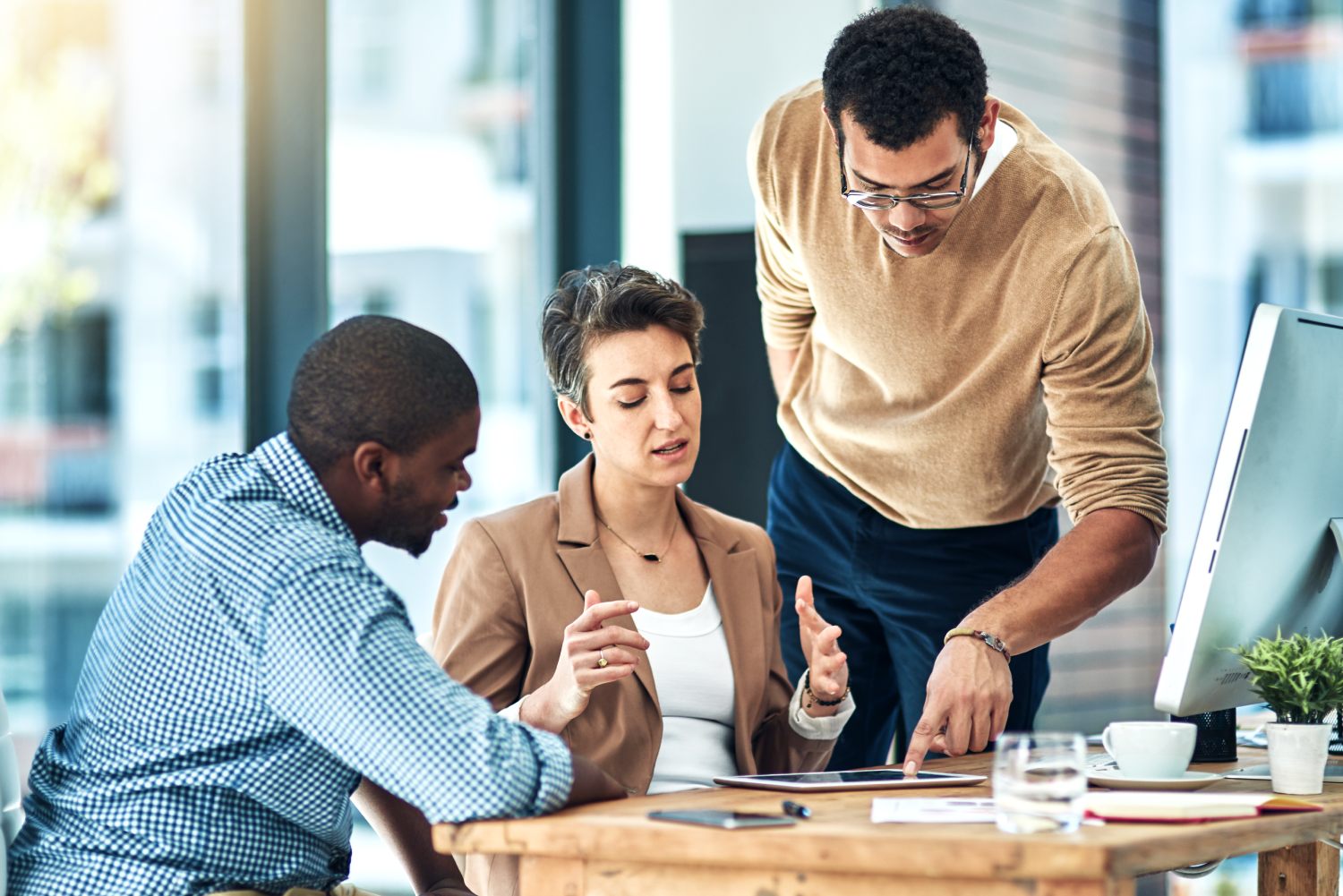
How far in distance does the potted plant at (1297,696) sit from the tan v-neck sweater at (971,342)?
1.67 ft

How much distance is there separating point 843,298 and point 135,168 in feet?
5.31

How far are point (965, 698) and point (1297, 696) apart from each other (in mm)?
394

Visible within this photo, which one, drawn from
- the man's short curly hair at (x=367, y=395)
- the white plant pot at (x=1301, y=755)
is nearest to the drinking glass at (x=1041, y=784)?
the white plant pot at (x=1301, y=755)

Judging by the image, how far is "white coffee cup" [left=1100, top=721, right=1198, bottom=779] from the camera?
1774 millimetres

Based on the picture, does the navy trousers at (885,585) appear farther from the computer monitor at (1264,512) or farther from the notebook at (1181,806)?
the notebook at (1181,806)

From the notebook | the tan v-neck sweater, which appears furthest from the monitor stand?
the tan v-neck sweater

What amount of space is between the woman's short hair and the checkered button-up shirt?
76 centimetres

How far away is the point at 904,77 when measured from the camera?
84.7 inches

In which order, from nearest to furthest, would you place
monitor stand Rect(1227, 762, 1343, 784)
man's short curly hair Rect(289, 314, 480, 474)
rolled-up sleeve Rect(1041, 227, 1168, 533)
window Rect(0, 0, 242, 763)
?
man's short curly hair Rect(289, 314, 480, 474) → monitor stand Rect(1227, 762, 1343, 784) → rolled-up sleeve Rect(1041, 227, 1168, 533) → window Rect(0, 0, 242, 763)

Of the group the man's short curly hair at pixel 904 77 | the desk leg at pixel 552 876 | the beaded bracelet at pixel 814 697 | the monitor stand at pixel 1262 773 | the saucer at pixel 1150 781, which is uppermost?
the man's short curly hair at pixel 904 77

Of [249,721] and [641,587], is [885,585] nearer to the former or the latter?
[641,587]

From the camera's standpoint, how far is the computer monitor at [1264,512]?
175 cm

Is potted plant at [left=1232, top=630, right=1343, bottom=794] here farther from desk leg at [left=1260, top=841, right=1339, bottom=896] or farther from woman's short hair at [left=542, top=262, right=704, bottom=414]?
woman's short hair at [left=542, top=262, right=704, bottom=414]

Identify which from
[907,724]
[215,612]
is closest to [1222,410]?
[907,724]
